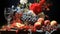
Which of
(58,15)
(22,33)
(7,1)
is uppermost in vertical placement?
(7,1)

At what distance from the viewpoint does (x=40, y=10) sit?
5.27 feet

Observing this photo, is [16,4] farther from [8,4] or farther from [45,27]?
[45,27]

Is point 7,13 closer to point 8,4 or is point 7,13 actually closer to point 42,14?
point 8,4

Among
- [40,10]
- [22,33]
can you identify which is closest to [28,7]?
[40,10]

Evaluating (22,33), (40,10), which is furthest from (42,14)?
(22,33)

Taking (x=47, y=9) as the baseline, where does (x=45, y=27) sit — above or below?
below

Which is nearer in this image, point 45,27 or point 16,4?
point 45,27

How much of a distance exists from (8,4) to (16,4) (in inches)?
2.7

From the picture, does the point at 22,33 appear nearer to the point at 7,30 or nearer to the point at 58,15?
the point at 7,30

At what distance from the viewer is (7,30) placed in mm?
1595

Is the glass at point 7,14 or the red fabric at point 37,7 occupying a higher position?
the red fabric at point 37,7

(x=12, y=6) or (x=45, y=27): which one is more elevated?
(x=12, y=6)

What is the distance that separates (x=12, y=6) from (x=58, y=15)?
14.9 inches

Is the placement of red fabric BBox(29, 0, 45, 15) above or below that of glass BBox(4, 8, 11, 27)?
above
